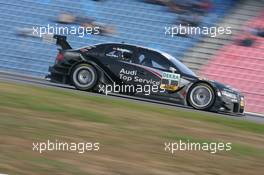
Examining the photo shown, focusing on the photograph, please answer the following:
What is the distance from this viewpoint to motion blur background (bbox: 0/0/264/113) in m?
18.9

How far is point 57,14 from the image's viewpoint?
21.2 metres

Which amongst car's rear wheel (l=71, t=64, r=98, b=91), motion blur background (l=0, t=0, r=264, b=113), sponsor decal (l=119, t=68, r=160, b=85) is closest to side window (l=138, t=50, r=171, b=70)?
Result: sponsor decal (l=119, t=68, r=160, b=85)

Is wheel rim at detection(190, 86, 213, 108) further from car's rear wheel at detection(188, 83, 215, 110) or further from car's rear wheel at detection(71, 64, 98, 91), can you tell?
car's rear wheel at detection(71, 64, 98, 91)

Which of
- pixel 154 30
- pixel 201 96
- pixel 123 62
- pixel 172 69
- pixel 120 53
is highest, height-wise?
pixel 154 30

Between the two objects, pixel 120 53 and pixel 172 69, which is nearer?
Result: pixel 172 69

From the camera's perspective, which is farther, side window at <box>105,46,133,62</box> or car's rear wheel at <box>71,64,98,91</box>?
side window at <box>105,46,133,62</box>

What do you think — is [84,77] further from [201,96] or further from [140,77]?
[201,96]

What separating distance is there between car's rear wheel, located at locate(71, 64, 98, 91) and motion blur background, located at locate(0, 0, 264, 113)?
5262 millimetres

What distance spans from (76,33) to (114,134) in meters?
12.8

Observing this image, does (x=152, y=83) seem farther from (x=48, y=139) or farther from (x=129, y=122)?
(x=48, y=139)

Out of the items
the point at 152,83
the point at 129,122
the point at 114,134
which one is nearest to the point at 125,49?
the point at 152,83

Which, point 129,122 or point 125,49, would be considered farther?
point 125,49

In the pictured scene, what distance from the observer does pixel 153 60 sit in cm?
1382

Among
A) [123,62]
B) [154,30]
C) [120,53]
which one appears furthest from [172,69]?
[154,30]
